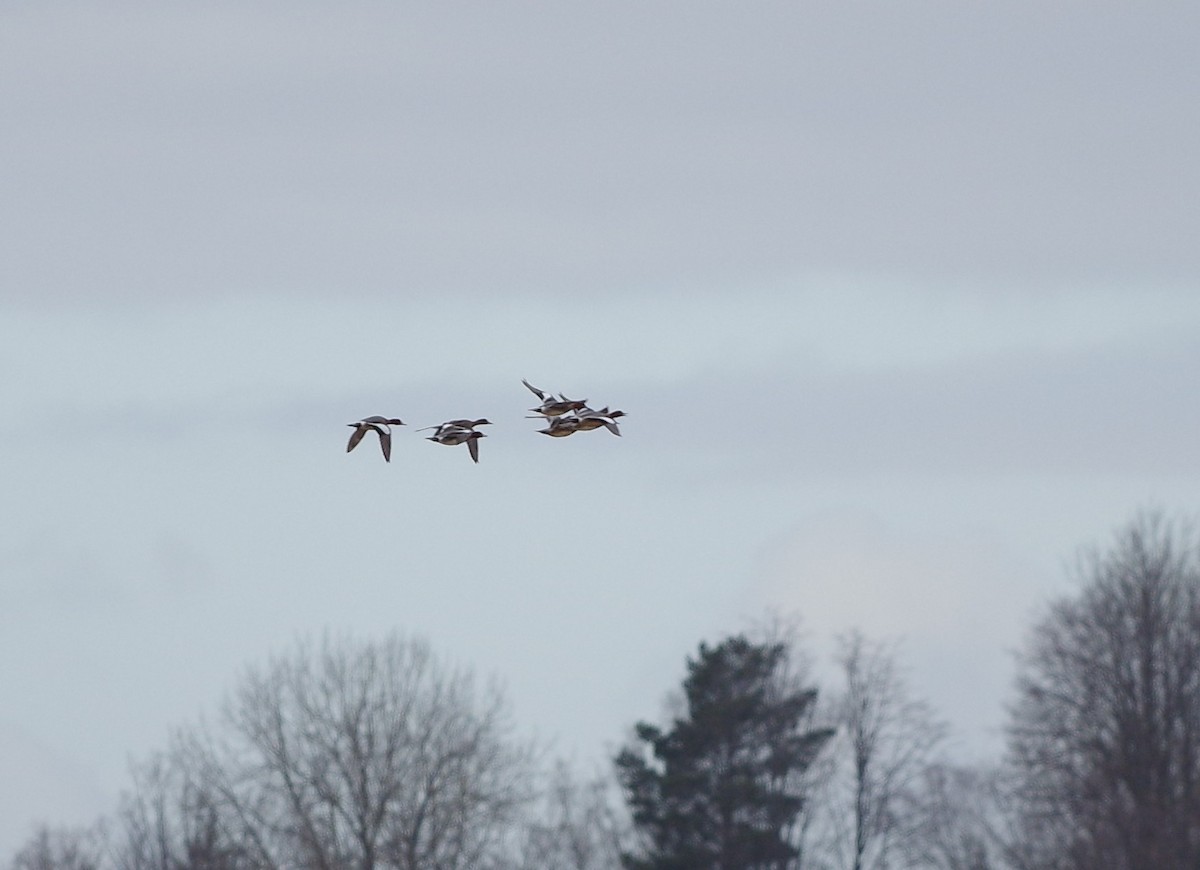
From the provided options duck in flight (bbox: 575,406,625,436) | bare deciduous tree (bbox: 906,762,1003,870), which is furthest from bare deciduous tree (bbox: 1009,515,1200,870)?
duck in flight (bbox: 575,406,625,436)

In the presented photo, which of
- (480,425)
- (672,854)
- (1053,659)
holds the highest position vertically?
(1053,659)

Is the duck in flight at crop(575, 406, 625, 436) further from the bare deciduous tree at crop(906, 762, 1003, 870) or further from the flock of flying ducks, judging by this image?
the bare deciduous tree at crop(906, 762, 1003, 870)

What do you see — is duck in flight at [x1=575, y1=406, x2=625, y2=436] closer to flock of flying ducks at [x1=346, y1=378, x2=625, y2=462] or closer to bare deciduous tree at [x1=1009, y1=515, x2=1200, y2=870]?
flock of flying ducks at [x1=346, y1=378, x2=625, y2=462]

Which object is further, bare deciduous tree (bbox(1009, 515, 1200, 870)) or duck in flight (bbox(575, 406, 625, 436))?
bare deciduous tree (bbox(1009, 515, 1200, 870))

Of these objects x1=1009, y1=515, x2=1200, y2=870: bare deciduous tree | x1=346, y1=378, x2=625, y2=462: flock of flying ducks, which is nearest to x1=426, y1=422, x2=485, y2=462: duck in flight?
x1=346, y1=378, x2=625, y2=462: flock of flying ducks

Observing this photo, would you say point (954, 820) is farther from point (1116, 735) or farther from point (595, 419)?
point (595, 419)

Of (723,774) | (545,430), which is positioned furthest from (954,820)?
(545,430)

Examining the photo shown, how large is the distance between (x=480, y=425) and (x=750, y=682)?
5329cm

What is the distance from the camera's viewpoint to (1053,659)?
→ 63.3m

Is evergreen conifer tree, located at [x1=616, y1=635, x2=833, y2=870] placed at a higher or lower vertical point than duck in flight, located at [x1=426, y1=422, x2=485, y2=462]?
higher

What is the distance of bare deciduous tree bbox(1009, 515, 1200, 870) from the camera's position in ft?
189

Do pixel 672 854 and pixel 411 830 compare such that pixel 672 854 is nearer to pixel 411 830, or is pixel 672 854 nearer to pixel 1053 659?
pixel 411 830

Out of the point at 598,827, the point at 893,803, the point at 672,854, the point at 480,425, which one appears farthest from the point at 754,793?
the point at 480,425

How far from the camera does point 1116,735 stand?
6053 cm
